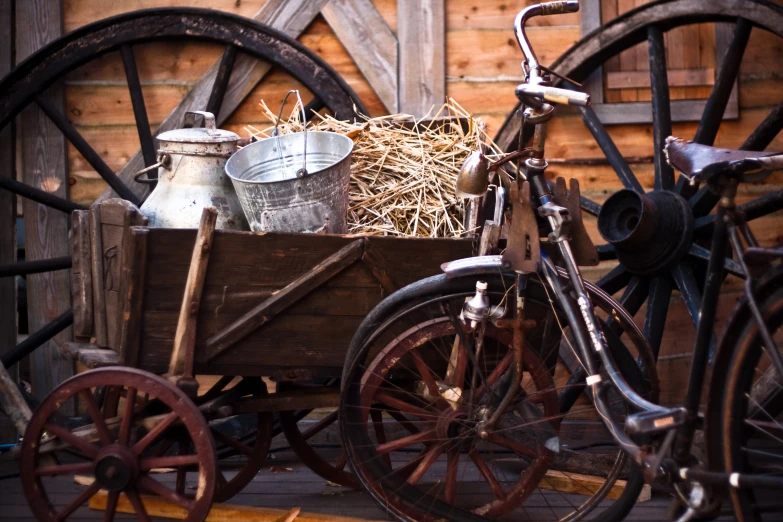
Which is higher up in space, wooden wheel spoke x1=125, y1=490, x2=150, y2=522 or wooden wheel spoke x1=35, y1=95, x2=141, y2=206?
wooden wheel spoke x1=35, y1=95, x2=141, y2=206

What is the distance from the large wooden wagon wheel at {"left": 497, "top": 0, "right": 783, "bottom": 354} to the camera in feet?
11.6

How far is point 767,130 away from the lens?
12.1 ft

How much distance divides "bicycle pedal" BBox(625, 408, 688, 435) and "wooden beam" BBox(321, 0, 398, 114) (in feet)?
7.29

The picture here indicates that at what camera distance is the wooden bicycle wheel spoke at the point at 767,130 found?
12.0 ft

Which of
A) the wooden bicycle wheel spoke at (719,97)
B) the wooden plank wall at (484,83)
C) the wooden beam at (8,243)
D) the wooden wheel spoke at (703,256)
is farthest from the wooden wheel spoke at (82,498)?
the wooden bicycle wheel spoke at (719,97)

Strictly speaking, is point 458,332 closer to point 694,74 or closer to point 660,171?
point 660,171

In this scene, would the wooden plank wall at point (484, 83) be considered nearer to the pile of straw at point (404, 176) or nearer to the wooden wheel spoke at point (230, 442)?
the pile of straw at point (404, 176)

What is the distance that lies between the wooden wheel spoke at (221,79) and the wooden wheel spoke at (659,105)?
1.92 meters

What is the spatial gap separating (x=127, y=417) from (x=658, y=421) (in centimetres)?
162

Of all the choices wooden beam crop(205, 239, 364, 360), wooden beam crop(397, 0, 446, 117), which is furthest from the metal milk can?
wooden beam crop(397, 0, 446, 117)

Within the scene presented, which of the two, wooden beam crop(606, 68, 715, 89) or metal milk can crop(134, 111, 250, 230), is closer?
metal milk can crop(134, 111, 250, 230)

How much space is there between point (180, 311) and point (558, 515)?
1.55m

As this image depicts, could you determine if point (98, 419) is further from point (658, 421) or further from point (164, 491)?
point (658, 421)

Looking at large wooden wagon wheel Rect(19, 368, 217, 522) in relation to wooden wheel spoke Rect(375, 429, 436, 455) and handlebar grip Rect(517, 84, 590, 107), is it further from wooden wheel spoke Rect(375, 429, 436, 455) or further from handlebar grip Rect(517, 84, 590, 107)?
handlebar grip Rect(517, 84, 590, 107)
